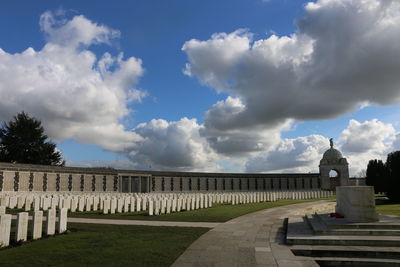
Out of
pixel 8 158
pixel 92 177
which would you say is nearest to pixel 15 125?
pixel 8 158

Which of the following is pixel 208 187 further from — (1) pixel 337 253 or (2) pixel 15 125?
(1) pixel 337 253

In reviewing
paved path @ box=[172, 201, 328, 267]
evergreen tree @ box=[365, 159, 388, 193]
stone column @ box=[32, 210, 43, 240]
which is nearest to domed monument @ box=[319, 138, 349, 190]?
evergreen tree @ box=[365, 159, 388, 193]

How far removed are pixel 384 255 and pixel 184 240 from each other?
548 cm

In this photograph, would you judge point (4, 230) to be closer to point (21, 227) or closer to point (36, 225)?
point (21, 227)

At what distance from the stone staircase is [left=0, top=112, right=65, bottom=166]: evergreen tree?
5389 centimetres

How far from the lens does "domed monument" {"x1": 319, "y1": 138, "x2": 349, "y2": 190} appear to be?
2063 inches

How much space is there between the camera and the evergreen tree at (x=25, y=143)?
176 feet

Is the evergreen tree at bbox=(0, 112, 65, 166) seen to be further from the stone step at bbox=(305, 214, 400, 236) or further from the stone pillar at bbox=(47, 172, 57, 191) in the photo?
the stone step at bbox=(305, 214, 400, 236)

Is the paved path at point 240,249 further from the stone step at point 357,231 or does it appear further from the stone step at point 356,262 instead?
the stone step at point 357,231

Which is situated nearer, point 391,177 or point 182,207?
point 182,207

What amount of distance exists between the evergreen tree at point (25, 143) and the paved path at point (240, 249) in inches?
2032

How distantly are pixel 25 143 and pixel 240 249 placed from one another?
182 feet

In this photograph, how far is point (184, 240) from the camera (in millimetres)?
9719

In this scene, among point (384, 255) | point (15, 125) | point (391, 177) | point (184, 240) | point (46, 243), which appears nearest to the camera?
point (384, 255)
